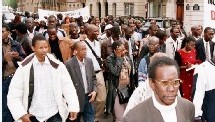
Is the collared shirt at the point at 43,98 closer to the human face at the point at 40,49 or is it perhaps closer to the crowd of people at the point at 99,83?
the crowd of people at the point at 99,83

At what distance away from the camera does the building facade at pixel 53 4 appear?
224 ft

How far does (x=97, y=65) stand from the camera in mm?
8852

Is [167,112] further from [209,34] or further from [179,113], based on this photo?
[209,34]

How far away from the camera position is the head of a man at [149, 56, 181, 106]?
3648 mm

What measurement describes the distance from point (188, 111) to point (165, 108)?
29cm

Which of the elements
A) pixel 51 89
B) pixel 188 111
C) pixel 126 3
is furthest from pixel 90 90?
pixel 126 3

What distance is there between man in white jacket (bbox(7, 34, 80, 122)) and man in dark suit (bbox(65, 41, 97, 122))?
137cm

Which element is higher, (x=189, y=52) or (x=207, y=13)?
(x=207, y=13)

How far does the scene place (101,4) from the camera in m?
57.2

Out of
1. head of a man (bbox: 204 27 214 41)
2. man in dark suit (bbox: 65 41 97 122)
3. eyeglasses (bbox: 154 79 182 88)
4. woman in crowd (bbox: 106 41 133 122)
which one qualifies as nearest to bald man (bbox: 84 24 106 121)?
woman in crowd (bbox: 106 41 133 122)

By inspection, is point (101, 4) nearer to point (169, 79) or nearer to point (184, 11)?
point (184, 11)

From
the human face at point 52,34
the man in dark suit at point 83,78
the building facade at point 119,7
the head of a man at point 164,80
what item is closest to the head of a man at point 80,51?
the man in dark suit at point 83,78

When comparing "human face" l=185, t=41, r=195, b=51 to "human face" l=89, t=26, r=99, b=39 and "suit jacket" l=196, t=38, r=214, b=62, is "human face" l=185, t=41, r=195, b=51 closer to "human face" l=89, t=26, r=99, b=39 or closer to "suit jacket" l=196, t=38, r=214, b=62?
"suit jacket" l=196, t=38, r=214, b=62

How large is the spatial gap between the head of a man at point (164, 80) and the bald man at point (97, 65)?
4635 mm
